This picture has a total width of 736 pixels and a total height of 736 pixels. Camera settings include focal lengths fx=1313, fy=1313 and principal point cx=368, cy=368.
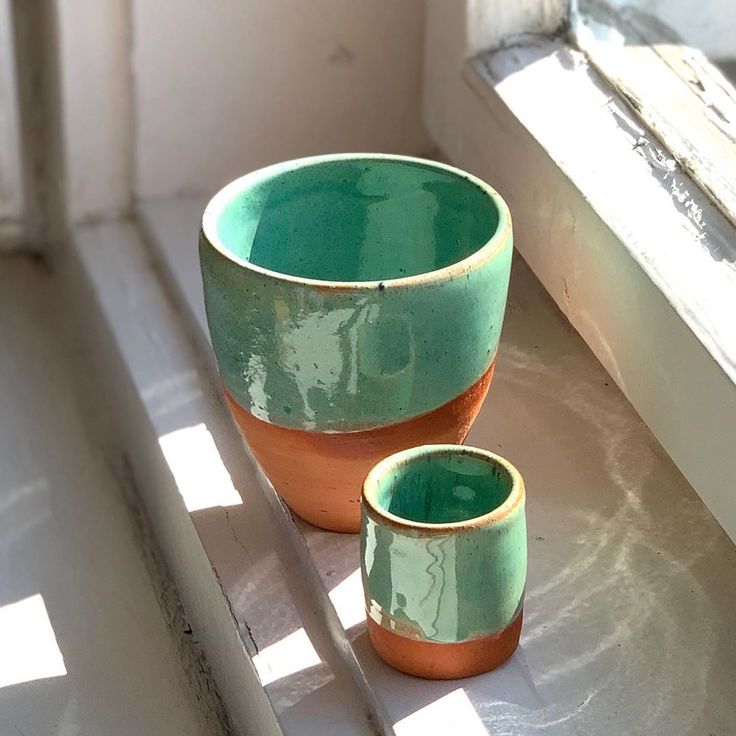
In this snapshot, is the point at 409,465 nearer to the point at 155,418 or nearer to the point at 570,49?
the point at 155,418

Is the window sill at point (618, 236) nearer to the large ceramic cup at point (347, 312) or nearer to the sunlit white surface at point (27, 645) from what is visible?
the large ceramic cup at point (347, 312)

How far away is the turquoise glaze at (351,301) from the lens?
506 millimetres

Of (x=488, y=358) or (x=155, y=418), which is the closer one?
(x=488, y=358)

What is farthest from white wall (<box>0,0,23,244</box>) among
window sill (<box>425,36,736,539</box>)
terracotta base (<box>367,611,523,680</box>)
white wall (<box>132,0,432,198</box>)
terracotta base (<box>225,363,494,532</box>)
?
terracotta base (<box>367,611,523,680</box>)

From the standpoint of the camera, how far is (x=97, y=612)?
0.66m

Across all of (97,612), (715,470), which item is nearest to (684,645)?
(715,470)

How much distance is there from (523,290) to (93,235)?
0.97 ft

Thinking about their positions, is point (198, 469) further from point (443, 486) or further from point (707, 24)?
point (707, 24)

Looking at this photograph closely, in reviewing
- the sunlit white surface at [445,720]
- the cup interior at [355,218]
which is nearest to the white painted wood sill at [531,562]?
the sunlit white surface at [445,720]

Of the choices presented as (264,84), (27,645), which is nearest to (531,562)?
(27,645)

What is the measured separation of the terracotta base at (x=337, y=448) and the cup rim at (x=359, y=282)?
0.06 meters

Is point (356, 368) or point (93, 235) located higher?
point (356, 368)

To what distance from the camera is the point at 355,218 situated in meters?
0.63

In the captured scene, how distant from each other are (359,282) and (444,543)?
0.11m
